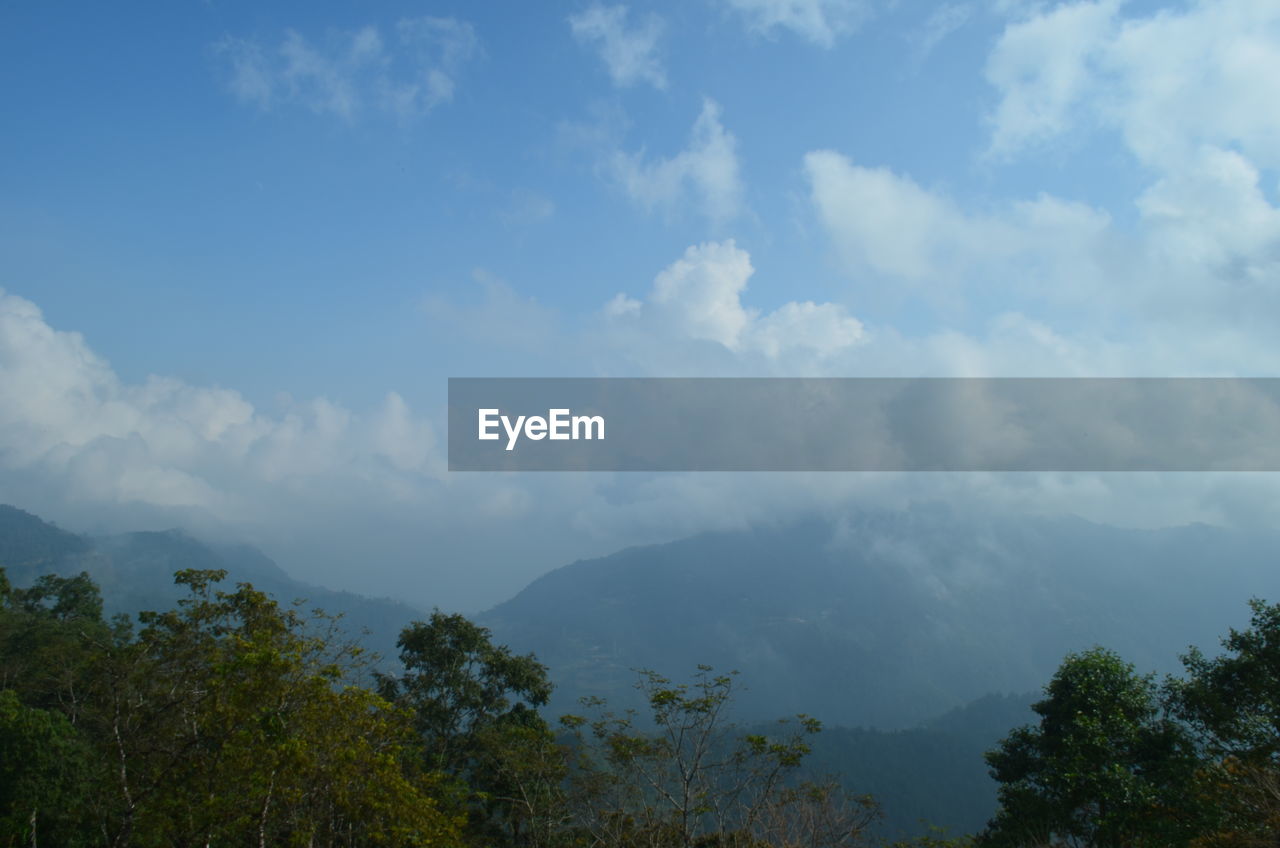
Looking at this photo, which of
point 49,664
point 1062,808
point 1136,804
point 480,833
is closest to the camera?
point 1136,804

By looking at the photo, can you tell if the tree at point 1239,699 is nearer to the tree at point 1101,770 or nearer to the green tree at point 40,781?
the tree at point 1101,770

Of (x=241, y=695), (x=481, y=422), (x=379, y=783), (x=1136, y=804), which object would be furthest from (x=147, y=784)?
(x=1136, y=804)

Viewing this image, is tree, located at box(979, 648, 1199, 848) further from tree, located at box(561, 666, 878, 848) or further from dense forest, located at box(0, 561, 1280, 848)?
tree, located at box(561, 666, 878, 848)

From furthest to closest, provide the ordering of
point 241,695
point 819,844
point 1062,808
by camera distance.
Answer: point 1062,808, point 819,844, point 241,695

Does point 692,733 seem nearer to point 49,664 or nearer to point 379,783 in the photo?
point 379,783

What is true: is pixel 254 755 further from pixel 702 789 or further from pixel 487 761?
pixel 487 761
